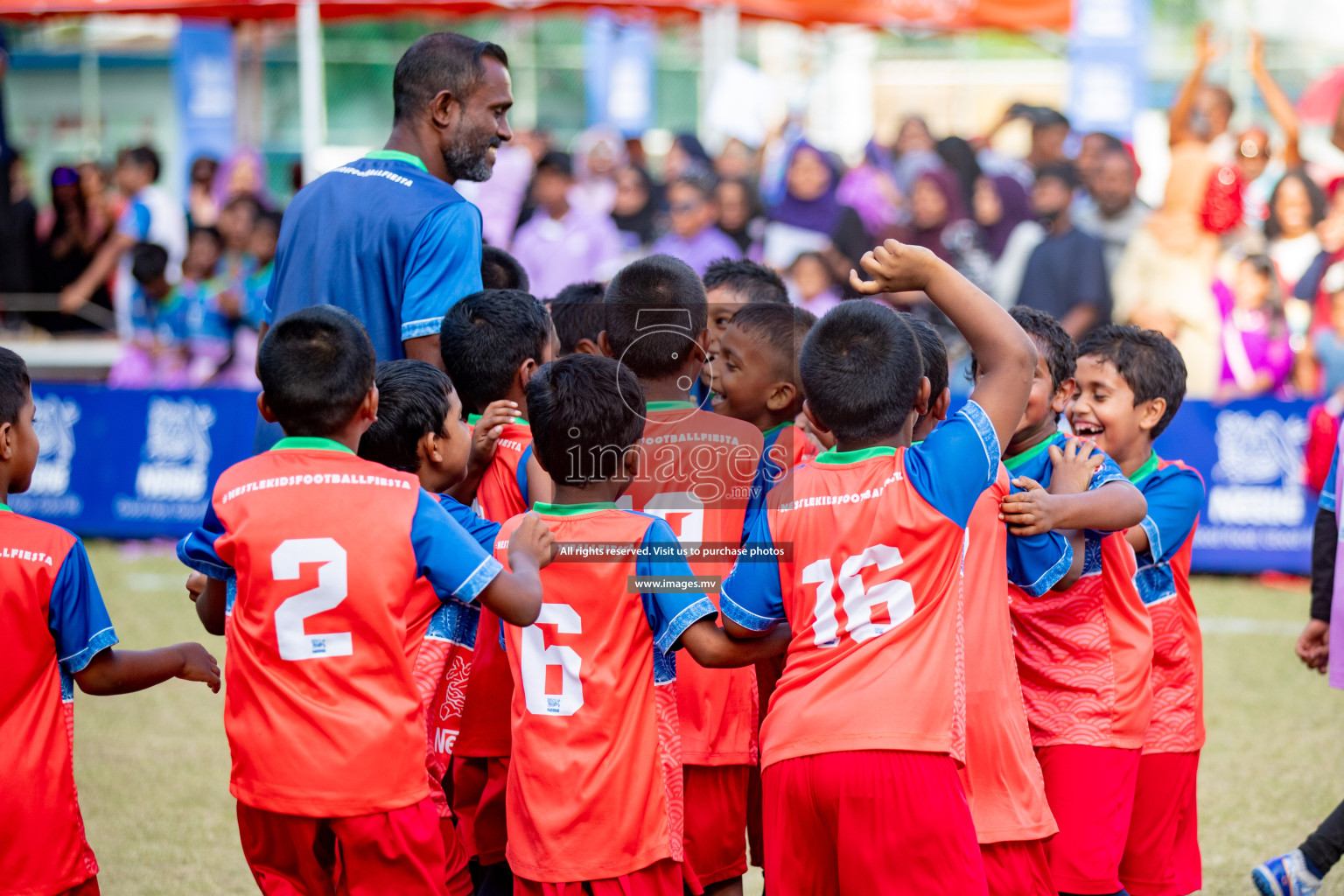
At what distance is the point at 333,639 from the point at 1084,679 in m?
1.81

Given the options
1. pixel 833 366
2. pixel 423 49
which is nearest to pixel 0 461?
pixel 423 49

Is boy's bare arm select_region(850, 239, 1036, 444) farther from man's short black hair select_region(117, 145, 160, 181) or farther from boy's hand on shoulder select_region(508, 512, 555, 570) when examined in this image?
man's short black hair select_region(117, 145, 160, 181)

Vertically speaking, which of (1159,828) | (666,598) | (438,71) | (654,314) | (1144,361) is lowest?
(1159,828)

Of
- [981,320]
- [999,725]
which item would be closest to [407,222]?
[981,320]

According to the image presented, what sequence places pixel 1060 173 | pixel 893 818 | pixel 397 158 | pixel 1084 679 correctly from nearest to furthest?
pixel 893 818
pixel 1084 679
pixel 397 158
pixel 1060 173

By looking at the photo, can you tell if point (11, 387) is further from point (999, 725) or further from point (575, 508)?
point (999, 725)

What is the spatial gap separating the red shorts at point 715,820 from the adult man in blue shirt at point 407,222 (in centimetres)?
131

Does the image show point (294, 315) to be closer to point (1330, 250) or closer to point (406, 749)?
point (406, 749)

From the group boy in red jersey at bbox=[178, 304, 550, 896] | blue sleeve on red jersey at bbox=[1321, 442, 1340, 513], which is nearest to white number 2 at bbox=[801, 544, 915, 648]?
Result: boy in red jersey at bbox=[178, 304, 550, 896]

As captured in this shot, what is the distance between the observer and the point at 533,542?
9.40ft

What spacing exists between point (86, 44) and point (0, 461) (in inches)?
841

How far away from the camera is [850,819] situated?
8.86 ft

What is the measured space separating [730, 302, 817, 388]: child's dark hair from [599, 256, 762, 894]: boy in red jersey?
206 mm
